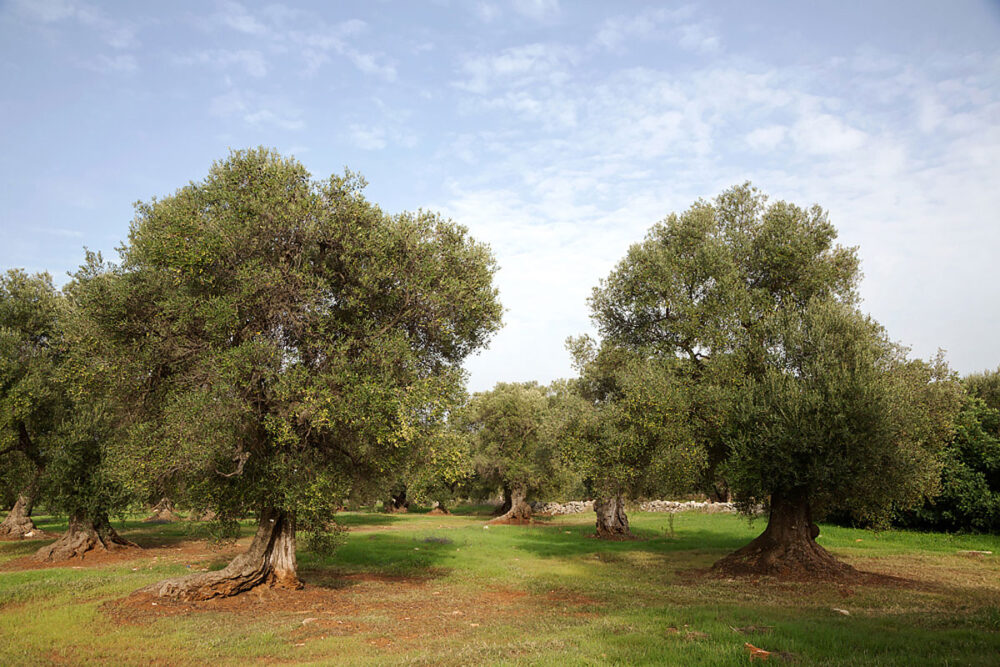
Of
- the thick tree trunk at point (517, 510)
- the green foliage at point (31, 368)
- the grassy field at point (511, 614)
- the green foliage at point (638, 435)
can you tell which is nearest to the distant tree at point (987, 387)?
the grassy field at point (511, 614)

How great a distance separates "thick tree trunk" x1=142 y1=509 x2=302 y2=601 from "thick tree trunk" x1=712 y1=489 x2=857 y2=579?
16.5 m

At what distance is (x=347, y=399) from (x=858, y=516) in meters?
20.8

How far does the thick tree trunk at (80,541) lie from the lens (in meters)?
28.8

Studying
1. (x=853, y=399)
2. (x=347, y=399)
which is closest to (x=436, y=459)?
(x=347, y=399)

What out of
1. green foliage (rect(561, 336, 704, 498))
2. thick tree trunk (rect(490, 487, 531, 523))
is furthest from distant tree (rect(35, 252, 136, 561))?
thick tree trunk (rect(490, 487, 531, 523))

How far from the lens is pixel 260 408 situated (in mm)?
17734

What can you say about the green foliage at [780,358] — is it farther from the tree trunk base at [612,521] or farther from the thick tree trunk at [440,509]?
the thick tree trunk at [440,509]

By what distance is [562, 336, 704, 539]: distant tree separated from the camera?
889 inches

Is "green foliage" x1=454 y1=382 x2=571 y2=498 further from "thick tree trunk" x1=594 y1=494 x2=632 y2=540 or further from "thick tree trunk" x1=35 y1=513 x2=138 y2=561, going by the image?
"thick tree trunk" x1=35 y1=513 x2=138 y2=561

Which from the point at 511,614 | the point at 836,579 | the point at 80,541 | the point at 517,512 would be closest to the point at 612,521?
the point at 836,579

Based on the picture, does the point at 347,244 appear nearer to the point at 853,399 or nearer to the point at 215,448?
the point at 215,448

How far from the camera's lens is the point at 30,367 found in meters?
30.2

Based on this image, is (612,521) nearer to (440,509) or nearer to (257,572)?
(257,572)

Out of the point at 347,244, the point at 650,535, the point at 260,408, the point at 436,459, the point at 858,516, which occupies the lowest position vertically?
the point at 650,535
